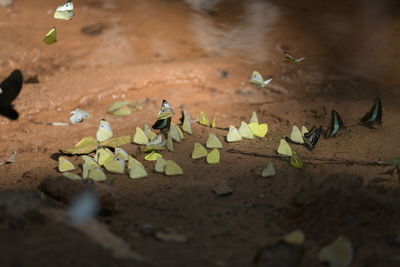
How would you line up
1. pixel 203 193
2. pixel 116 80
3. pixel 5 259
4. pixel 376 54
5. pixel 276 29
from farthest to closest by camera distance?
pixel 276 29 → pixel 376 54 → pixel 116 80 → pixel 203 193 → pixel 5 259

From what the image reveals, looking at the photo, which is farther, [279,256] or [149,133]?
[149,133]

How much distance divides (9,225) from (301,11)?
280 centimetres

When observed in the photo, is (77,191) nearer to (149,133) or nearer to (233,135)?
(149,133)

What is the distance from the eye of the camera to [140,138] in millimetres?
2123

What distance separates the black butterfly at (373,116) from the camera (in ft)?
6.88

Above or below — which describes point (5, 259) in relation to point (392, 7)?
above

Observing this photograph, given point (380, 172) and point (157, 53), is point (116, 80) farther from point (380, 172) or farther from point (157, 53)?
point (380, 172)

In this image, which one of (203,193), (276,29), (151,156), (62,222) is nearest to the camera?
(62,222)

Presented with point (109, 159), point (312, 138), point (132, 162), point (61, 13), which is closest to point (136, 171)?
point (132, 162)

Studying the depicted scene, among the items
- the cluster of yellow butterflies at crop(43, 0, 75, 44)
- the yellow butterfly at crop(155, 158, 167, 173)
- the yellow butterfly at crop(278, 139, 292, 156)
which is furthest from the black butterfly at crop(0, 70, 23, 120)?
the yellow butterfly at crop(278, 139, 292, 156)

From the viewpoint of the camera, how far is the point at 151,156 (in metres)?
1.98

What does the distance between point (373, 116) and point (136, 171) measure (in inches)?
39.9

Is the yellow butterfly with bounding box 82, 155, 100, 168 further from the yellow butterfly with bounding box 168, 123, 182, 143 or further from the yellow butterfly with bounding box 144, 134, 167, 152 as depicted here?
the yellow butterfly with bounding box 168, 123, 182, 143

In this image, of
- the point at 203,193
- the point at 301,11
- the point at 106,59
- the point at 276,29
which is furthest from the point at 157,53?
the point at 203,193
